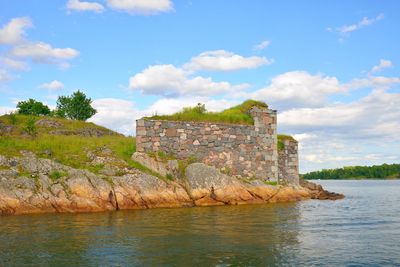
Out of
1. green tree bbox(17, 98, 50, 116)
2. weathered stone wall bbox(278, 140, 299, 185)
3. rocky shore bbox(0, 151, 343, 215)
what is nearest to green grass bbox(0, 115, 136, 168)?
rocky shore bbox(0, 151, 343, 215)

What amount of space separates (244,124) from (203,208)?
8794mm

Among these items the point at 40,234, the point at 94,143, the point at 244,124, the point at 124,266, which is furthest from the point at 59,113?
the point at 124,266

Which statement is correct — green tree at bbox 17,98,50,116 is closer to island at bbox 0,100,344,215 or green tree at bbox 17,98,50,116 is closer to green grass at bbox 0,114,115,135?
green grass at bbox 0,114,115,135

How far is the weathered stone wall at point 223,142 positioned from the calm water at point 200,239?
7.77m

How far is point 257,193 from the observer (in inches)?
1199

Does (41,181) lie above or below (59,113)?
below

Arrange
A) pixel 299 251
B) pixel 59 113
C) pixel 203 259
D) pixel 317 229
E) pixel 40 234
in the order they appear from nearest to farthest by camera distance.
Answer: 1. pixel 203 259
2. pixel 299 251
3. pixel 40 234
4. pixel 317 229
5. pixel 59 113

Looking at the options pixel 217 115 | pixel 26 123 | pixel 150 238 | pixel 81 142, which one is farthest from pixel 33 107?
pixel 150 238

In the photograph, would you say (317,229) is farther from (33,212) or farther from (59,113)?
(59,113)

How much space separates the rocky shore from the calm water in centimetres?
167

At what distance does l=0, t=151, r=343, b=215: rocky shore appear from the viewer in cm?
2353

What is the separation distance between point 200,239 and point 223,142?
16.5 meters

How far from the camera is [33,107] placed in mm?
68562

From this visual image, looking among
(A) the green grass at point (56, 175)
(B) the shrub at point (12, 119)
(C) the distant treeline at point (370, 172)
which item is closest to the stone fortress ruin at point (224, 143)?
(A) the green grass at point (56, 175)
